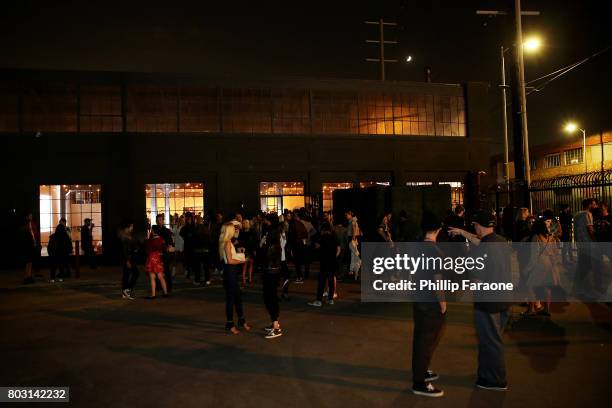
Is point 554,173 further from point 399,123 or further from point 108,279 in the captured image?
point 108,279

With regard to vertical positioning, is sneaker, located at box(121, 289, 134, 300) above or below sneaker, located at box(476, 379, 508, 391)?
above

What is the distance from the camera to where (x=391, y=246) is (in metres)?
13.3

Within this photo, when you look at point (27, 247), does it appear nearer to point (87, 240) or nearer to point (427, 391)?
point (87, 240)

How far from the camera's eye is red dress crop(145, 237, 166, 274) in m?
11.8

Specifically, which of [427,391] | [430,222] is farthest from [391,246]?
[427,391]

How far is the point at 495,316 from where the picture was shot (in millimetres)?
5672

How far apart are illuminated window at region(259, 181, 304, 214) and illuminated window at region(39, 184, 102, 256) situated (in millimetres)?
6917

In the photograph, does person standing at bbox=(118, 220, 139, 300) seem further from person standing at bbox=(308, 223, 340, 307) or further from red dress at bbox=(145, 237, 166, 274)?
person standing at bbox=(308, 223, 340, 307)

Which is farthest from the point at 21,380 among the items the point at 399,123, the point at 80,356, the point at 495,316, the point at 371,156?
the point at 399,123

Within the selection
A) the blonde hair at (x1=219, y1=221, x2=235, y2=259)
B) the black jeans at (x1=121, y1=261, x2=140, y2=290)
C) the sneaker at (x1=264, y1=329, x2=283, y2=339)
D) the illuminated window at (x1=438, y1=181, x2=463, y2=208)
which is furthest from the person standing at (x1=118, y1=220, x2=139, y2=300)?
the illuminated window at (x1=438, y1=181, x2=463, y2=208)

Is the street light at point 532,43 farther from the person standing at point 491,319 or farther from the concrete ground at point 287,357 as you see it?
the person standing at point 491,319

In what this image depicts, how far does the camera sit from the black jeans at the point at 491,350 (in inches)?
220

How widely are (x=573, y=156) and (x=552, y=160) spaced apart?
2.21 meters

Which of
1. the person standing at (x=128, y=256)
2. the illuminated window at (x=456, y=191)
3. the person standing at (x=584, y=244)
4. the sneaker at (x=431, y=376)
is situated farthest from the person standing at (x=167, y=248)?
the illuminated window at (x=456, y=191)
